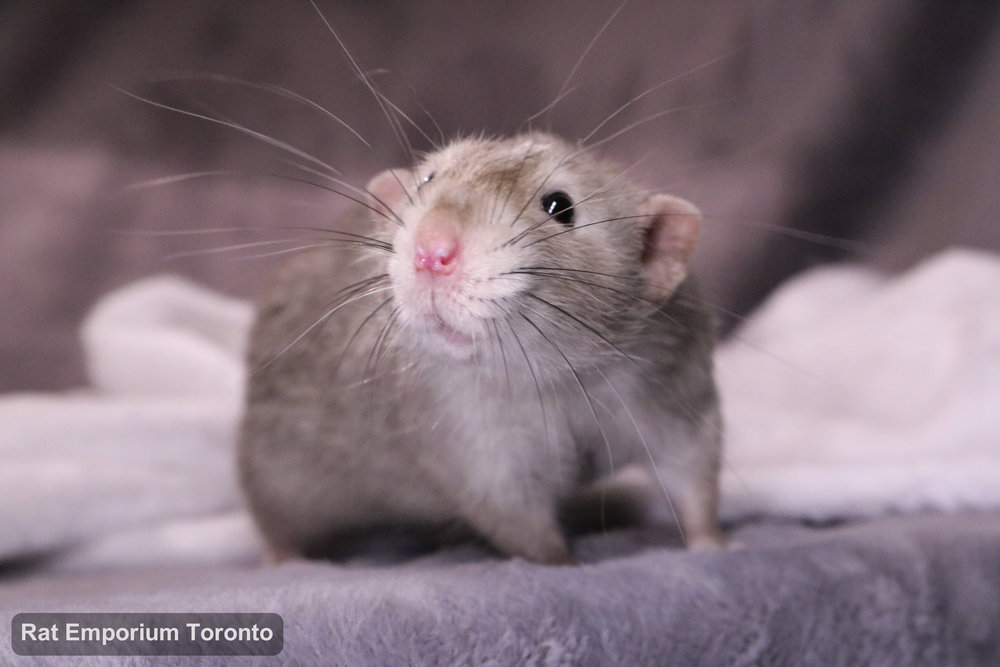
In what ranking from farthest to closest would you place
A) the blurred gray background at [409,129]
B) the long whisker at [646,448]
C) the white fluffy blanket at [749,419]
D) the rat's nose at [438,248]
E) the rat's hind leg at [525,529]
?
the blurred gray background at [409,129]
the white fluffy blanket at [749,419]
the rat's hind leg at [525,529]
the long whisker at [646,448]
the rat's nose at [438,248]

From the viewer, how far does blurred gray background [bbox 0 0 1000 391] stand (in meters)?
→ 2.81

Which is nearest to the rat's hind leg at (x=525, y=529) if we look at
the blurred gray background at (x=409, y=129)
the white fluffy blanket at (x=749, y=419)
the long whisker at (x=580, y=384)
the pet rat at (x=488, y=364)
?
the pet rat at (x=488, y=364)

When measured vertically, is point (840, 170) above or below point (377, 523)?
above

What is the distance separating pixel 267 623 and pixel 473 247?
24.5 inches

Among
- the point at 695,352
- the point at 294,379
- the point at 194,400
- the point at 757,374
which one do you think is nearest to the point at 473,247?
the point at 695,352

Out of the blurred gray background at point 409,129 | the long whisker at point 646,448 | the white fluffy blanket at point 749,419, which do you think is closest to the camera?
the long whisker at point 646,448

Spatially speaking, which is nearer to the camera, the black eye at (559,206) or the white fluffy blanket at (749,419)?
the black eye at (559,206)

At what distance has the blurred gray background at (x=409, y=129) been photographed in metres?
2.81

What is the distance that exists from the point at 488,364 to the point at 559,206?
0.29 m

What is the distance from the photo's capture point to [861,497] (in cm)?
209

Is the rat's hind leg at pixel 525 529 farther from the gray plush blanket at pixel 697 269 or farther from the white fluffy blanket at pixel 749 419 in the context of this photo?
the white fluffy blanket at pixel 749 419

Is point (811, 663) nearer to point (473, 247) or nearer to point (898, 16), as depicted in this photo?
point (473, 247)

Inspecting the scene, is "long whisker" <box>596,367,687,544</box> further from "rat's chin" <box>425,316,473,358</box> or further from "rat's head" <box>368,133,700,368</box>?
"rat's chin" <box>425,316,473,358</box>

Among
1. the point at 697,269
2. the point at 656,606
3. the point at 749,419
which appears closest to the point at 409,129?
the point at 697,269
